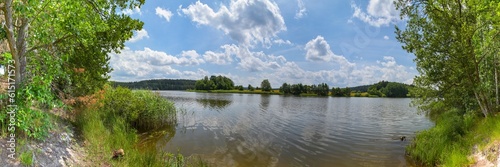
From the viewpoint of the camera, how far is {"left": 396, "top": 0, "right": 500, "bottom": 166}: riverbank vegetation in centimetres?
1061

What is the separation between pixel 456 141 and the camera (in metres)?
11.5

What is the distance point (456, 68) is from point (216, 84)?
142 meters

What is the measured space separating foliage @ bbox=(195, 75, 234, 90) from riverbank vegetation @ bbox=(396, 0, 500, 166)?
13579 centimetres

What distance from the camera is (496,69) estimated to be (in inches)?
476

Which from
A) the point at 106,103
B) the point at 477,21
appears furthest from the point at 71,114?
the point at 477,21

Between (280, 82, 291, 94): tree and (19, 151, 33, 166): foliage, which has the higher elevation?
(280, 82, 291, 94): tree

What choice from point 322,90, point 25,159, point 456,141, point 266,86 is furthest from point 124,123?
point 266,86

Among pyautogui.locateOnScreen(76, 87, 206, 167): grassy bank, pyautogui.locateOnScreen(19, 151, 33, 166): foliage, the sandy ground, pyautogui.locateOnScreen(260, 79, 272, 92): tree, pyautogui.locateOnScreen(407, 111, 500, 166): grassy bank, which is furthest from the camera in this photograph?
pyautogui.locateOnScreen(260, 79, 272, 92): tree

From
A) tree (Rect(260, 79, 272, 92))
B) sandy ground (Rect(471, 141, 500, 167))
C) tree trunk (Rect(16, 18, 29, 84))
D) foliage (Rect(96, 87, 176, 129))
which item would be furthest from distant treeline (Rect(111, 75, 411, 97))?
sandy ground (Rect(471, 141, 500, 167))

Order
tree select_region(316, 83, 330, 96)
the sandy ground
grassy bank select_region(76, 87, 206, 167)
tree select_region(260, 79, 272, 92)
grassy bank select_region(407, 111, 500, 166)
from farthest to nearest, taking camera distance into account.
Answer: tree select_region(260, 79, 272, 92) < tree select_region(316, 83, 330, 96) < grassy bank select_region(407, 111, 500, 166) < grassy bank select_region(76, 87, 206, 167) < the sandy ground

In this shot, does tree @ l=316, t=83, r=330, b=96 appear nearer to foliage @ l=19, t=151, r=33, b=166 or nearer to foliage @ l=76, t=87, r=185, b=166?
foliage @ l=76, t=87, r=185, b=166

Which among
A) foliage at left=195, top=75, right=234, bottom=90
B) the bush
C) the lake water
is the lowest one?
the lake water

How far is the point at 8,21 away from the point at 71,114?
6857 mm

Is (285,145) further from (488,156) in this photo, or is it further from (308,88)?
(308,88)
